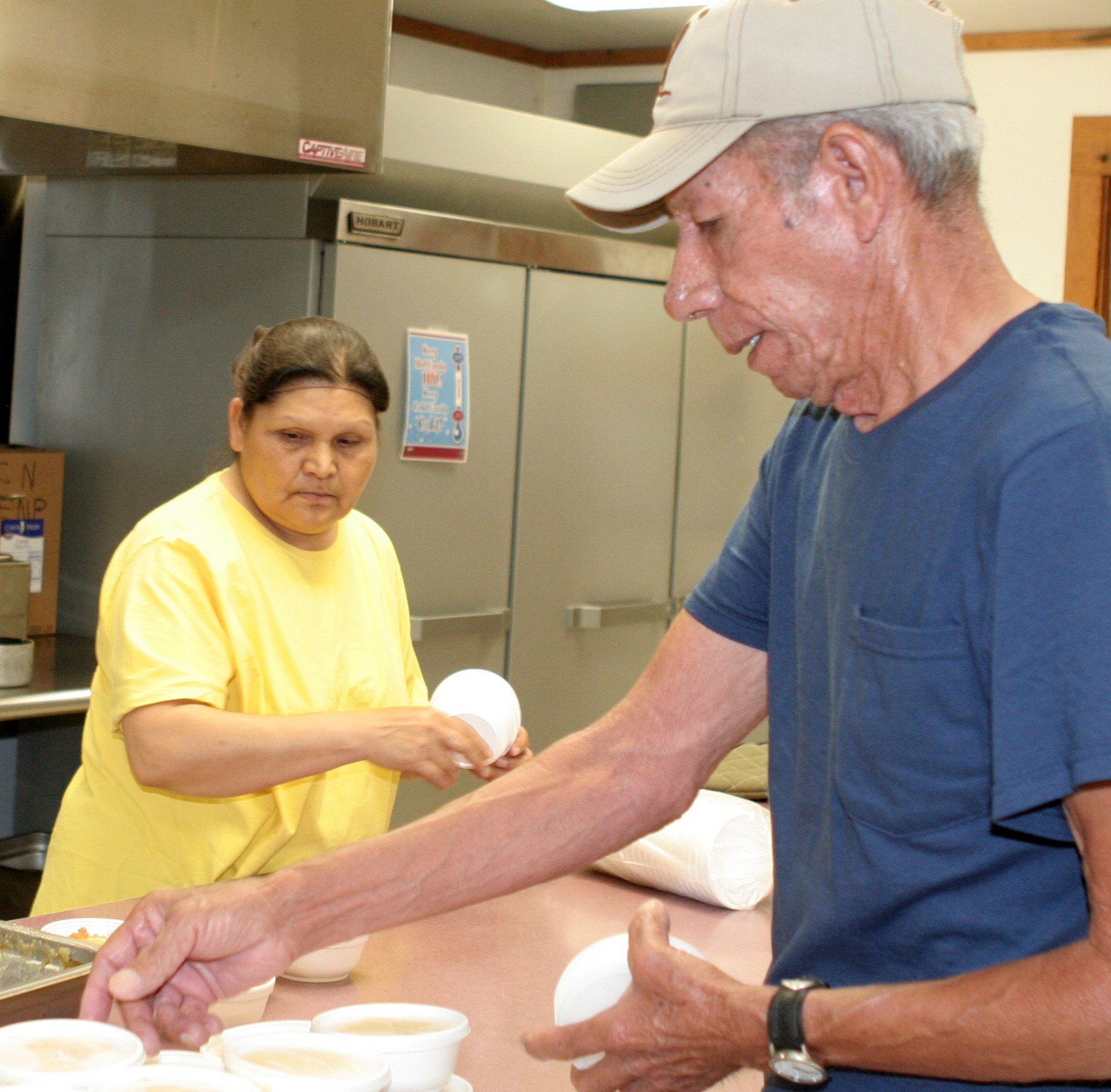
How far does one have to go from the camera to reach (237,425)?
6.82ft

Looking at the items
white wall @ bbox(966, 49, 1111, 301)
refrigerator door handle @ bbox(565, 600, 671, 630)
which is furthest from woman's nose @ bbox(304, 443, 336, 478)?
white wall @ bbox(966, 49, 1111, 301)

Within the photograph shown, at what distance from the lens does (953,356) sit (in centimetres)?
97

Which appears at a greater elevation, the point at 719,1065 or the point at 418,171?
the point at 418,171

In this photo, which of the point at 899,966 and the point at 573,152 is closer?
the point at 899,966

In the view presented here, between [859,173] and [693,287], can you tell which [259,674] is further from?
[859,173]

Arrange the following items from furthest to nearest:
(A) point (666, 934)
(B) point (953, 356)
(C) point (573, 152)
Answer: (C) point (573, 152) → (A) point (666, 934) → (B) point (953, 356)

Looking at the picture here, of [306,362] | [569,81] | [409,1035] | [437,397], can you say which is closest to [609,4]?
[437,397]

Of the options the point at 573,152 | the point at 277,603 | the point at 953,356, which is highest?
the point at 573,152

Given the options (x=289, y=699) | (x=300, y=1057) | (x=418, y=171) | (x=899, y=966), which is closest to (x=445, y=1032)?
(x=300, y=1057)

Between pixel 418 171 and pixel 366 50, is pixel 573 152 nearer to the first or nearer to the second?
pixel 418 171

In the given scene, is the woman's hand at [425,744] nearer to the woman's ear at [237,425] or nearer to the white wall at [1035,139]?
the woman's ear at [237,425]

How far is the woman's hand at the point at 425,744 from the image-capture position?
1735mm

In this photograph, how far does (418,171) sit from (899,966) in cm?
248

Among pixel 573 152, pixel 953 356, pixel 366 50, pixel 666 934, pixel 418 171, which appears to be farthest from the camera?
pixel 573 152
